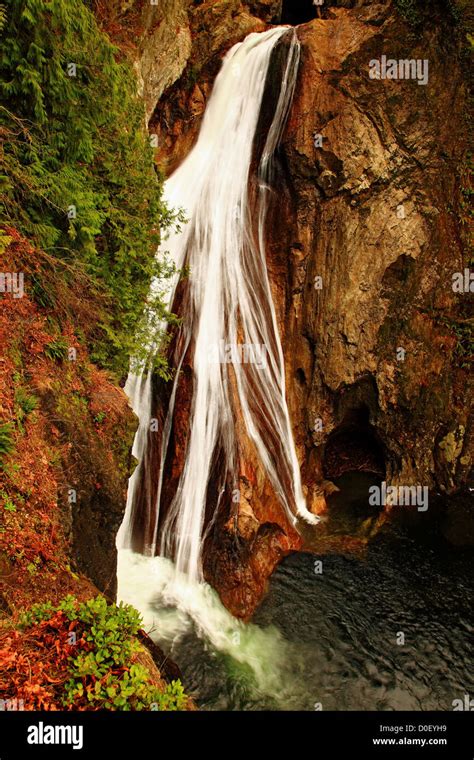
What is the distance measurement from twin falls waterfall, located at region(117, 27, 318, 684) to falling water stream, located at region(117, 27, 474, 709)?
3cm

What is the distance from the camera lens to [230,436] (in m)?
8.86

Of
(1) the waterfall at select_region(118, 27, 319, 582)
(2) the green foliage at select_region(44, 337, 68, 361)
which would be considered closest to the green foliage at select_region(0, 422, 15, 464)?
(2) the green foliage at select_region(44, 337, 68, 361)

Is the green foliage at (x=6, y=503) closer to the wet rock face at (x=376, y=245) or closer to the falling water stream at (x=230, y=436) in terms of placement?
the falling water stream at (x=230, y=436)

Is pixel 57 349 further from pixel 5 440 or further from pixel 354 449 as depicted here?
pixel 354 449

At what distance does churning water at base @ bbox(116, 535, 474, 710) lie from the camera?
6.27 metres

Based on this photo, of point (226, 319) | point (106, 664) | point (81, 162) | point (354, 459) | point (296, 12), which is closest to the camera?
point (106, 664)

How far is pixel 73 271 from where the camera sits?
591cm

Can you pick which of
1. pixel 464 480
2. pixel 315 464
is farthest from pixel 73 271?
pixel 464 480

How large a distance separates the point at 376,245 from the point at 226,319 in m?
4.73

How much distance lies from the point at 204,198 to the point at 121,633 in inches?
425

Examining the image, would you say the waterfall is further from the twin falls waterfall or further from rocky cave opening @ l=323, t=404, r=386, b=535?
rocky cave opening @ l=323, t=404, r=386, b=535

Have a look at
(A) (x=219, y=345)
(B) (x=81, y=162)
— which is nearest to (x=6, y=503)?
(B) (x=81, y=162)
